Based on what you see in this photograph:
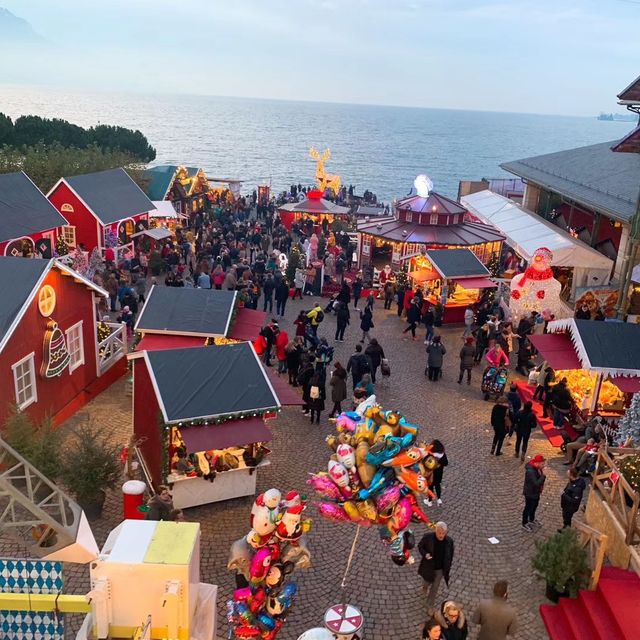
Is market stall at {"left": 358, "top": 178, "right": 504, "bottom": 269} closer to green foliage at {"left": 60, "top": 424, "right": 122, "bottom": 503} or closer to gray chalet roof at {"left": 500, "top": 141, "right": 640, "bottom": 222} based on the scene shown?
gray chalet roof at {"left": 500, "top": 141, "right": 640, "bottom": 222}

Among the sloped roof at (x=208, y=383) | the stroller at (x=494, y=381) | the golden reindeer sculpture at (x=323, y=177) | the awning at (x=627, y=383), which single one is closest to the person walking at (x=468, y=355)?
the stroller at (x=494, y=381)

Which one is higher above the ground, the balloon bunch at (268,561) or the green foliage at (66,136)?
the green foliage at (66,136)

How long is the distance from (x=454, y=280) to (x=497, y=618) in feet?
52.5

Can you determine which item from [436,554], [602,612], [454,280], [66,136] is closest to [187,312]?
[436,554]

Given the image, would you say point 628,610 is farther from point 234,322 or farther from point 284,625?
point 234,322

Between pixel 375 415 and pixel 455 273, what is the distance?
49.6ft

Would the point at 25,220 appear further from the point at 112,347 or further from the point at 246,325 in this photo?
the point at 246,325

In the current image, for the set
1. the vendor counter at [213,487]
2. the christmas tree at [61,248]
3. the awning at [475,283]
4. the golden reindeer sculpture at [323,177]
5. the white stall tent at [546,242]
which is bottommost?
the vendor counter at [213,487]

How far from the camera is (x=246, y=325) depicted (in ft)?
50.8

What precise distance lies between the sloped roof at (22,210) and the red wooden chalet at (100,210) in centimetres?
125

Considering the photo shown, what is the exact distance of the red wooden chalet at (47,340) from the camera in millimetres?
12234

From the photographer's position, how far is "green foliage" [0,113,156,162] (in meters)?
52.0

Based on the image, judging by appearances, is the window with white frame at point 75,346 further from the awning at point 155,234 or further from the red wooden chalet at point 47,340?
the awning at point 155,234

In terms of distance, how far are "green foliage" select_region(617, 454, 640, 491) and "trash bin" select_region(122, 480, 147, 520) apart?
747cm
